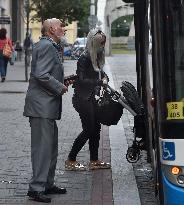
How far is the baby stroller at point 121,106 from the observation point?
822 centimetres

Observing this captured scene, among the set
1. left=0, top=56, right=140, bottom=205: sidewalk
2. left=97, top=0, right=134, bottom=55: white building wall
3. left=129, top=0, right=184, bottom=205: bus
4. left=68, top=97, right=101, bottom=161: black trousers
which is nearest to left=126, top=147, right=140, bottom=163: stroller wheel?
left=0, top=56, right=140, bottom=205: sidewalk

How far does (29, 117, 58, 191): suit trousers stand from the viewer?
6.99 metres

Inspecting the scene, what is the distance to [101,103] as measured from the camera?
8.45m

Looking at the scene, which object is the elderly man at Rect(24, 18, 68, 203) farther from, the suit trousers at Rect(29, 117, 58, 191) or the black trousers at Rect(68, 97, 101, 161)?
the black trousers at Rect(68, 97, 101, 161)

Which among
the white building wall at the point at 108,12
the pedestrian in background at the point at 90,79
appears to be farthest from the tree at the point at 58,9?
the pedestrian in background at the point at 90,79

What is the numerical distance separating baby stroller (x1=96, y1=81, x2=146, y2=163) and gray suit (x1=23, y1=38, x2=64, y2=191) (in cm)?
133

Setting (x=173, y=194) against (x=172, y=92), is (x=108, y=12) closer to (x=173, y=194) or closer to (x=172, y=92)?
(x=172, y=92)

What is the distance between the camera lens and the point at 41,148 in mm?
7008

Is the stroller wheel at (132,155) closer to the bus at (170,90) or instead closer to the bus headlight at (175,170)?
the bus at (170,90)

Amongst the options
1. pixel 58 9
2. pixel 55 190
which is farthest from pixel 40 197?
pixel 58 9

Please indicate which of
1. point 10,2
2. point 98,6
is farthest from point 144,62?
point 98,6

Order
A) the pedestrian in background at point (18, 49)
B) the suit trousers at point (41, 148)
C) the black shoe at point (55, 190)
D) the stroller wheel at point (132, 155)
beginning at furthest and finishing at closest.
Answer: the pedestrian in background at point (18, 49), the stroller wheel at point (132, 155), the black shoe at point (55, 190), the suit trousers at point (41, 148)

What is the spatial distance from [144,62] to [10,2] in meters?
42.8

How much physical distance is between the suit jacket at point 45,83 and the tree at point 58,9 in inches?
1318
